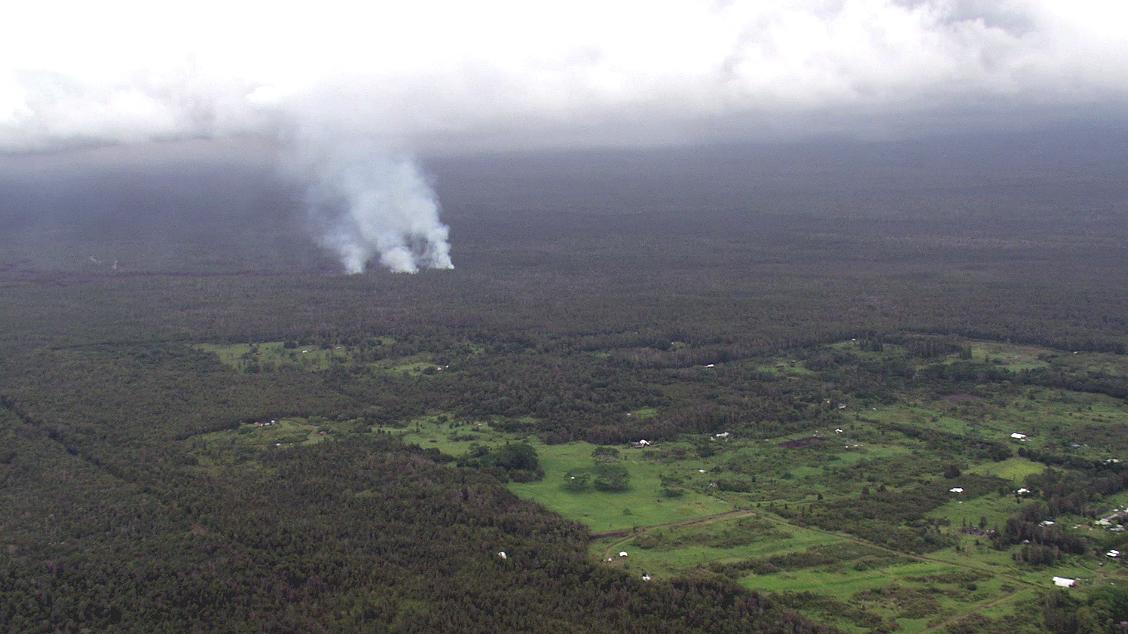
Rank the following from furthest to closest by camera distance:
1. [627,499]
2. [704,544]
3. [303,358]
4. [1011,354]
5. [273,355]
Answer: [273,355] → [303,358] → [1011,354] → [627,499] → [704,544]

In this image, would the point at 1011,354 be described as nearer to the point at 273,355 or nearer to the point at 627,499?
the point at 627,499

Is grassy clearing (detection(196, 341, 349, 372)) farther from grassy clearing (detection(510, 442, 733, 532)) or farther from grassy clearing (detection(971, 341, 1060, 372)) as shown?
grassy clearing (detection(971, 341, 1060, 372))

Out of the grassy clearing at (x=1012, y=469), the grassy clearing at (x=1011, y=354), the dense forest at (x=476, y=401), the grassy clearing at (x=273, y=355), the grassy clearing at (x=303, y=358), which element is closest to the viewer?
the dense forest at (x=476, y=401)

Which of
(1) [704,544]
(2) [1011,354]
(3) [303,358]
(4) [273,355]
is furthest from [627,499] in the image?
(2) [1011,354]

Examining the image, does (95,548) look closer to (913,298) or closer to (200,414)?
(200,414)

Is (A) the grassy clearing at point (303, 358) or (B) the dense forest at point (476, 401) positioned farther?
(A) the grassy clearing at point (303, 358)

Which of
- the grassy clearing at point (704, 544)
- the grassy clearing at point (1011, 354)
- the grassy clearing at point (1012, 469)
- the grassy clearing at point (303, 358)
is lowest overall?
the grassy clearing at point (704, 544)

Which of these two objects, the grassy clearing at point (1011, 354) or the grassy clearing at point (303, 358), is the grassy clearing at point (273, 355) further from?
the grassy clearing at point (1011, 354)

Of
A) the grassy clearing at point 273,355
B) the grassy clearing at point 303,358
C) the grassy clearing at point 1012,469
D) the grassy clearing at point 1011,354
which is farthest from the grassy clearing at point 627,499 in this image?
the grassy clearing at point 1011,354

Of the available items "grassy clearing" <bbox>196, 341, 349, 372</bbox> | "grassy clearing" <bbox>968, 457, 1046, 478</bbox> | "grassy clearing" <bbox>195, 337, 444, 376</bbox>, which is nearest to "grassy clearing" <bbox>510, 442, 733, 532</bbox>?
"grassy clearing" <bbox>968, 457, 1046, 478</bbox>

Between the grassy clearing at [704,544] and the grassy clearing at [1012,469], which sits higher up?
the grassy clearing at [1012,469]
